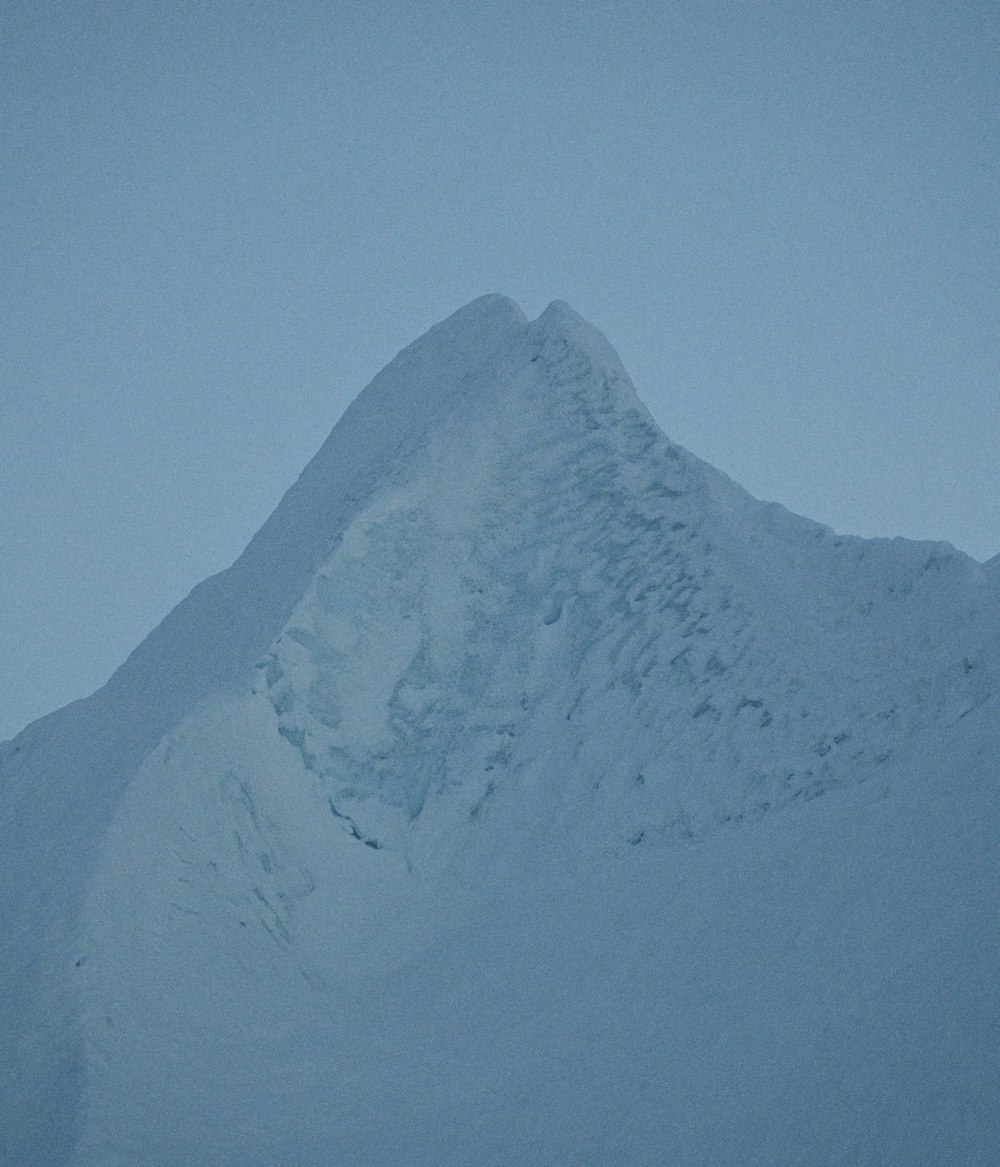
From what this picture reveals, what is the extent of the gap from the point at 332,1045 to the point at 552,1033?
302 cm

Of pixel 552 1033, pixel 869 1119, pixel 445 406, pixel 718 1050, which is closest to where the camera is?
pixel 869 1119

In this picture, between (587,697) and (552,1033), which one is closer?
(552,1033)

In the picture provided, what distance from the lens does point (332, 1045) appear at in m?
14.5

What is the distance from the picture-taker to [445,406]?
77.5 ft

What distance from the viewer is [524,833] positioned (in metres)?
18.1

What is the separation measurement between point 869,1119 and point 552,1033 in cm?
446

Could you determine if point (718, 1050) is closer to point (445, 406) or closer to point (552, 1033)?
point (552, 1033)

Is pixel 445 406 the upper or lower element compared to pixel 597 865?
upper

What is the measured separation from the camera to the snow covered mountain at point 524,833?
11898mm

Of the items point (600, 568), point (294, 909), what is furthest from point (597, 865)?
point (600, 568)

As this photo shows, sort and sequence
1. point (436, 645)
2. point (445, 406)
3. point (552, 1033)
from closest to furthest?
point (552, 1033) < point (436, 645) < point (445, 406)

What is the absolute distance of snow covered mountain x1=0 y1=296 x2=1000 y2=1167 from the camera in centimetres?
1190

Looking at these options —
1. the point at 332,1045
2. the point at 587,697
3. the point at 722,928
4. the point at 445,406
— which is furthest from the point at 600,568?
the point at 332,1045

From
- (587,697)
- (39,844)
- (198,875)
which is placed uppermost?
(39,844)
